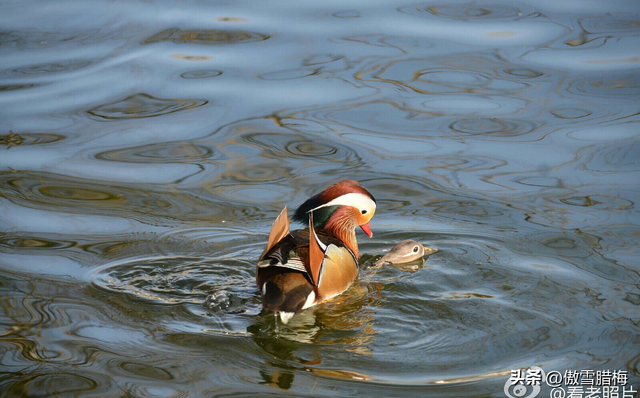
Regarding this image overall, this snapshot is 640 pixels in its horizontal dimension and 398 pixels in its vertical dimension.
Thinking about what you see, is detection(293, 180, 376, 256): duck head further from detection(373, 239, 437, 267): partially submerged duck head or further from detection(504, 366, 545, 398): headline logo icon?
detection(504, 366, 545, 398): headline logo icon

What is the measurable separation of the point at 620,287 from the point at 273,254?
7.52 ft

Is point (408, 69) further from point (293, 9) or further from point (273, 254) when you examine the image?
point (273, 254)

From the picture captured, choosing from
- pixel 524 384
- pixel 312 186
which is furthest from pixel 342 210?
pixel 524 384

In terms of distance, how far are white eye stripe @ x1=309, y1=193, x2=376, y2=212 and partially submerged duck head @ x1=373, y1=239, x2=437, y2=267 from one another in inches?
15.9

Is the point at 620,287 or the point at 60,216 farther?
the point at 60,216

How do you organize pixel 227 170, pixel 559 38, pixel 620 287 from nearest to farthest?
pixel 620 287 → pixel 227 170 → pixel 559 38

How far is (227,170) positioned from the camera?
25.4 ft

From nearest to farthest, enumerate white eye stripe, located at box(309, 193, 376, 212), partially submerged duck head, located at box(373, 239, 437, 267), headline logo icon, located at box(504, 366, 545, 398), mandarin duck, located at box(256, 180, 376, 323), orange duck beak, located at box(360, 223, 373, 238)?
headline logo icon, located at box(504, 366, 545, 398) < mandarin duck, located at box(256, 180, 376, 323) < partially submerged duck head, located at box(373, 239, 437, 267) < white eye stripe, located at box(309, 193, 376, 212) < orange duck beak, located at box(360, 223, 373, 238)

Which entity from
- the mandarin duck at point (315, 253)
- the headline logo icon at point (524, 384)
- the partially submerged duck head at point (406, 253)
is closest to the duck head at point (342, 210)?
the mandarin duck at point (315, 253)

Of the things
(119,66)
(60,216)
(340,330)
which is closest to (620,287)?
(340,330)

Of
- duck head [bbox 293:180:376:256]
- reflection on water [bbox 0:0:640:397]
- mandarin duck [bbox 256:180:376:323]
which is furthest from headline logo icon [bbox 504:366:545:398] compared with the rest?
duck head [bbox 293:180:376:256]

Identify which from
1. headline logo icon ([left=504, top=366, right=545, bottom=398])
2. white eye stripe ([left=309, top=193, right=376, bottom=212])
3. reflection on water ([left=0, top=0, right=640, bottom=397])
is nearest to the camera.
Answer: headline logo icon ([left=504, top=366, right=545, bottom=398])

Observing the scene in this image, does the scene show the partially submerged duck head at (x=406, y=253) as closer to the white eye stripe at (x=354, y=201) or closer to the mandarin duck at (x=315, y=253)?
the mandarin duck at (x=315, y=253)

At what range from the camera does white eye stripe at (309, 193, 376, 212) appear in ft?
21.1
